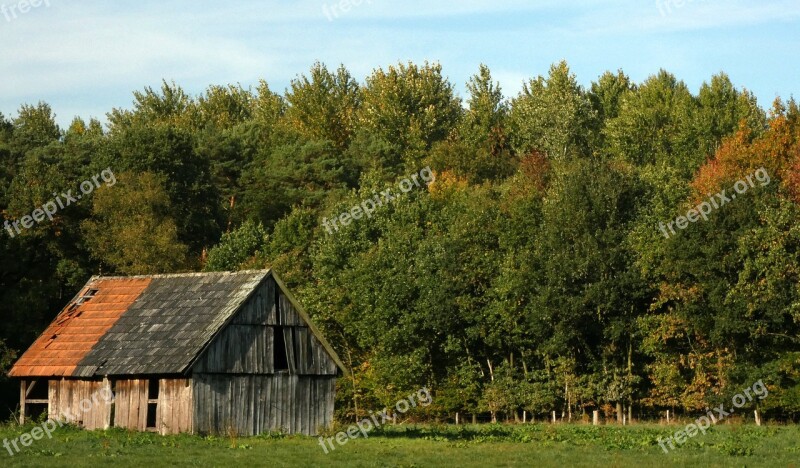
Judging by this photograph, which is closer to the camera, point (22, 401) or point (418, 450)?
point (418, 450)

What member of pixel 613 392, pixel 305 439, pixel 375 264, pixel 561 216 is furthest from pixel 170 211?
pixel 305 439

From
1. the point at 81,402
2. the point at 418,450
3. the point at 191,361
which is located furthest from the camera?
the point at 81,402

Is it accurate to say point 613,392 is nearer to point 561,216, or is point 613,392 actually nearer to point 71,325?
point 561,216

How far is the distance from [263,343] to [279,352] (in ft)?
4.43

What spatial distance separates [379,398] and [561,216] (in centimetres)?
1352

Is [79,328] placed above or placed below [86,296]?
below

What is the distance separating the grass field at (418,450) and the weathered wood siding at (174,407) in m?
0.98

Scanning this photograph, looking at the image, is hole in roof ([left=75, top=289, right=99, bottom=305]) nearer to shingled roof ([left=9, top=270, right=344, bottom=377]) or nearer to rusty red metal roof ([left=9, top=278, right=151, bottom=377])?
rusty red metal roof ([left=9, top=278, right=151, bottom=377])

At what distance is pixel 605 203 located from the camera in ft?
208

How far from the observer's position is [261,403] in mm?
44188

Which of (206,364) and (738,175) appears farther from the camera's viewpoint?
(738,175)

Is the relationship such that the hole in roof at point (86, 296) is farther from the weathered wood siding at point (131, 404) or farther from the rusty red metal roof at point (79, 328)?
the weathered wood siding at point (131, 404)

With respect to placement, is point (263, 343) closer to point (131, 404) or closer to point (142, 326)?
point (142, 326)

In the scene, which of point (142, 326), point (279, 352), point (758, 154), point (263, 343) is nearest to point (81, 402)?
point (142, 326)
